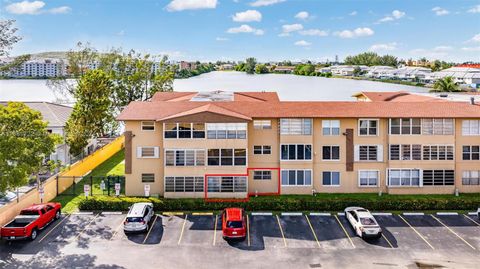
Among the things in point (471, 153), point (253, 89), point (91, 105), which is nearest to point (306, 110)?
point (471, 153)

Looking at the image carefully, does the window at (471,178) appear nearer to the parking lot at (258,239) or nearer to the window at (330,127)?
the parking lot at (258,239)

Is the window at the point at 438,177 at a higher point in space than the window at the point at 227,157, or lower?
lower

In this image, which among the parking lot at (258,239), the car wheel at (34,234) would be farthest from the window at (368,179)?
the car wheel at (34,234)

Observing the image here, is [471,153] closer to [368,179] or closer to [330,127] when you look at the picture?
[368,179]

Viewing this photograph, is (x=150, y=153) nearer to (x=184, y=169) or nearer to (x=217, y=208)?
(x=184, y=169)

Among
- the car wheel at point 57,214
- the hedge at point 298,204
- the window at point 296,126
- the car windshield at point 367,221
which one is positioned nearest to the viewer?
the car windshield at point 367,221

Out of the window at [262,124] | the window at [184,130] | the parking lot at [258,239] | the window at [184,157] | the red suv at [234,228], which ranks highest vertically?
the window at [262,124]

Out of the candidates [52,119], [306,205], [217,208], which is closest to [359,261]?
[306,205]
